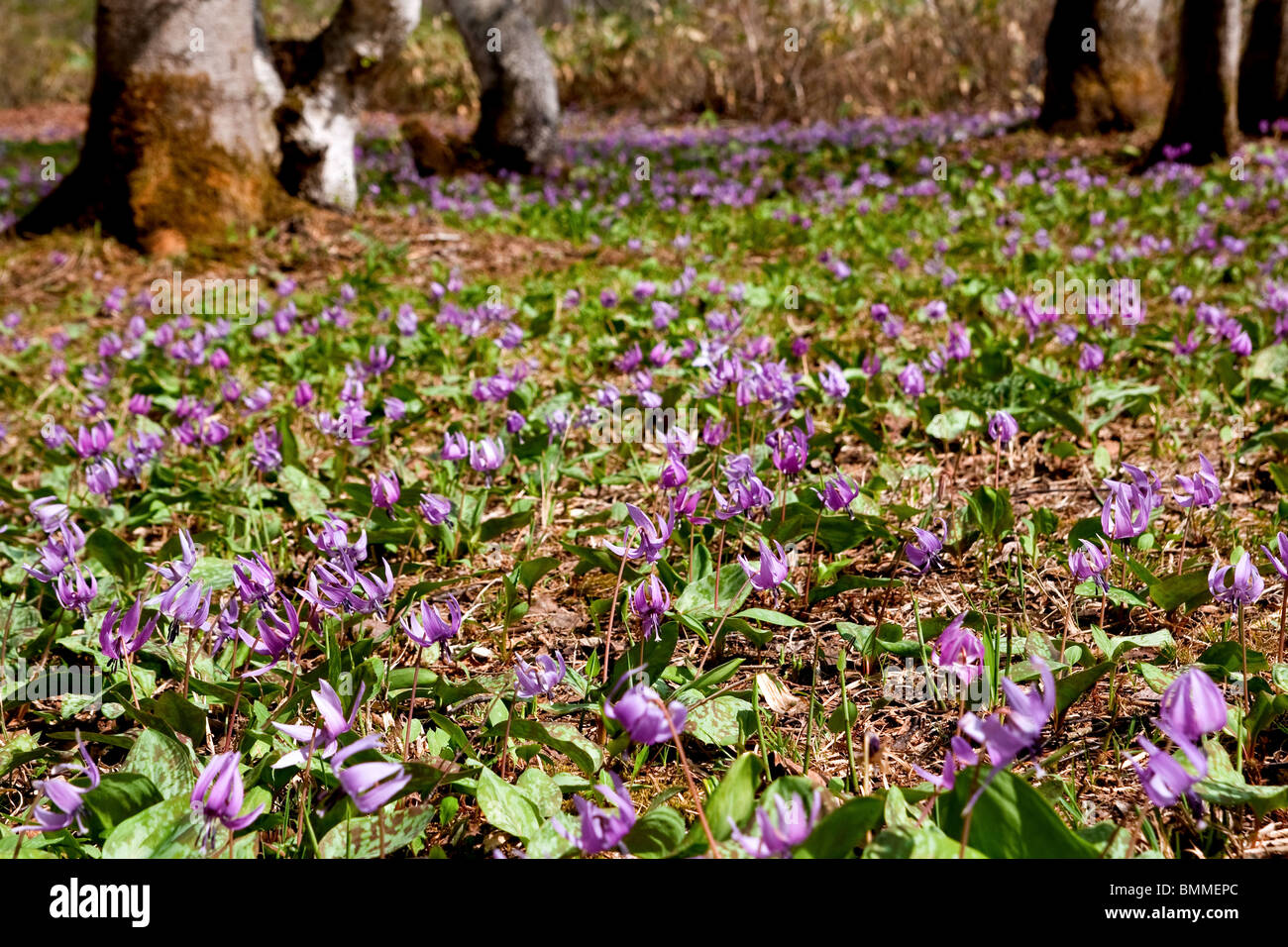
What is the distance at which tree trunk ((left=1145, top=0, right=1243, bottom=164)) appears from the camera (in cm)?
817

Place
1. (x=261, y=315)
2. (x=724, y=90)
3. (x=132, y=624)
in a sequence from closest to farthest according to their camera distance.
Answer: (x=132, y=624) < (x=261, y=315) < (x=724, y=90)

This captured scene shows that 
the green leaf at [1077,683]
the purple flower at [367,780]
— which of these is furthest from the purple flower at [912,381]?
the purple flower at [367,780]

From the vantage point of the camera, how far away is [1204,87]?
27.8ft

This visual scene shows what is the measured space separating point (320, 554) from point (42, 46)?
3223 cm

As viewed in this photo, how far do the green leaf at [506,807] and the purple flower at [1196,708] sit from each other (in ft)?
2.65

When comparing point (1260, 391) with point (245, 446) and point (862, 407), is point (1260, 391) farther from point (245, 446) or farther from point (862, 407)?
point (245, 446)

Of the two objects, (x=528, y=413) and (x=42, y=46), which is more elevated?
(x=42, y=46)

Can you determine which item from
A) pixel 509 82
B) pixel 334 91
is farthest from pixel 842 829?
pixel 509 82

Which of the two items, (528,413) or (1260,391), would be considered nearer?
(1260,391)

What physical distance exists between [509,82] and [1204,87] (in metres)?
6.18

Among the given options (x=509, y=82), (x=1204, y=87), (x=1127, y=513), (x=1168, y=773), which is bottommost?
(x=1168, y=773)

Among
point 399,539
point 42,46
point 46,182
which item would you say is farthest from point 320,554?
point 42,46

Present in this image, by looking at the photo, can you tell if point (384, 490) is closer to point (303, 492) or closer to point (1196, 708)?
point (303, 492)
